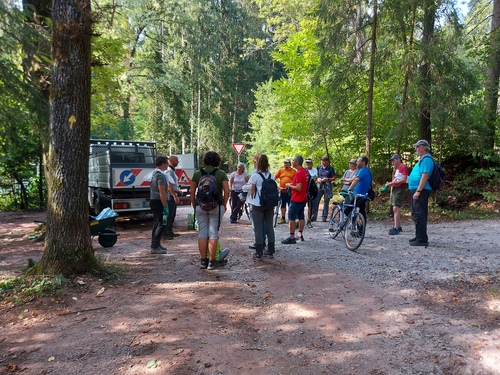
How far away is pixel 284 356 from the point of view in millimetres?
3244

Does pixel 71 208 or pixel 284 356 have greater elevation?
pixel 71 208

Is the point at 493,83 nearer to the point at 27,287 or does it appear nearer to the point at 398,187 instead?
the point at 398,187

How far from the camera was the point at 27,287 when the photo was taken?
4.49m

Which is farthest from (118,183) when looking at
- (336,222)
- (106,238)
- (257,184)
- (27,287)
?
(336,222)

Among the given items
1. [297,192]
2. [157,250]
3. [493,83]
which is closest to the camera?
[157,250]

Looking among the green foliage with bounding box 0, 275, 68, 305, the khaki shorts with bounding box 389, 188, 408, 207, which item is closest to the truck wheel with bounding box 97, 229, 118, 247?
the green foliage with bounding box 0, 275, 68, 305

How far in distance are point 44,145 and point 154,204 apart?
3.30 metres

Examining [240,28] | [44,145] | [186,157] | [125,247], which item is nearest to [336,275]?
[125,247]

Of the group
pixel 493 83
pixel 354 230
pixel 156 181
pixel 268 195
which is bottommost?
pixel 354 230

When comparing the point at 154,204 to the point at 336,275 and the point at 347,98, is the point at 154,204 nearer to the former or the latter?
the point at 336,275

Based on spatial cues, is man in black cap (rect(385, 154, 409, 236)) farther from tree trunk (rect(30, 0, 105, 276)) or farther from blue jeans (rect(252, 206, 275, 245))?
tree trunk (rect(30, 0, 105, 276))

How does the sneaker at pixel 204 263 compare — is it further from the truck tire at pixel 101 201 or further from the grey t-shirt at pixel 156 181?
the truck tire at pixel 101 201

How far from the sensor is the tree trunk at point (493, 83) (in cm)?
1121

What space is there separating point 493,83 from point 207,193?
11702 millimetres
